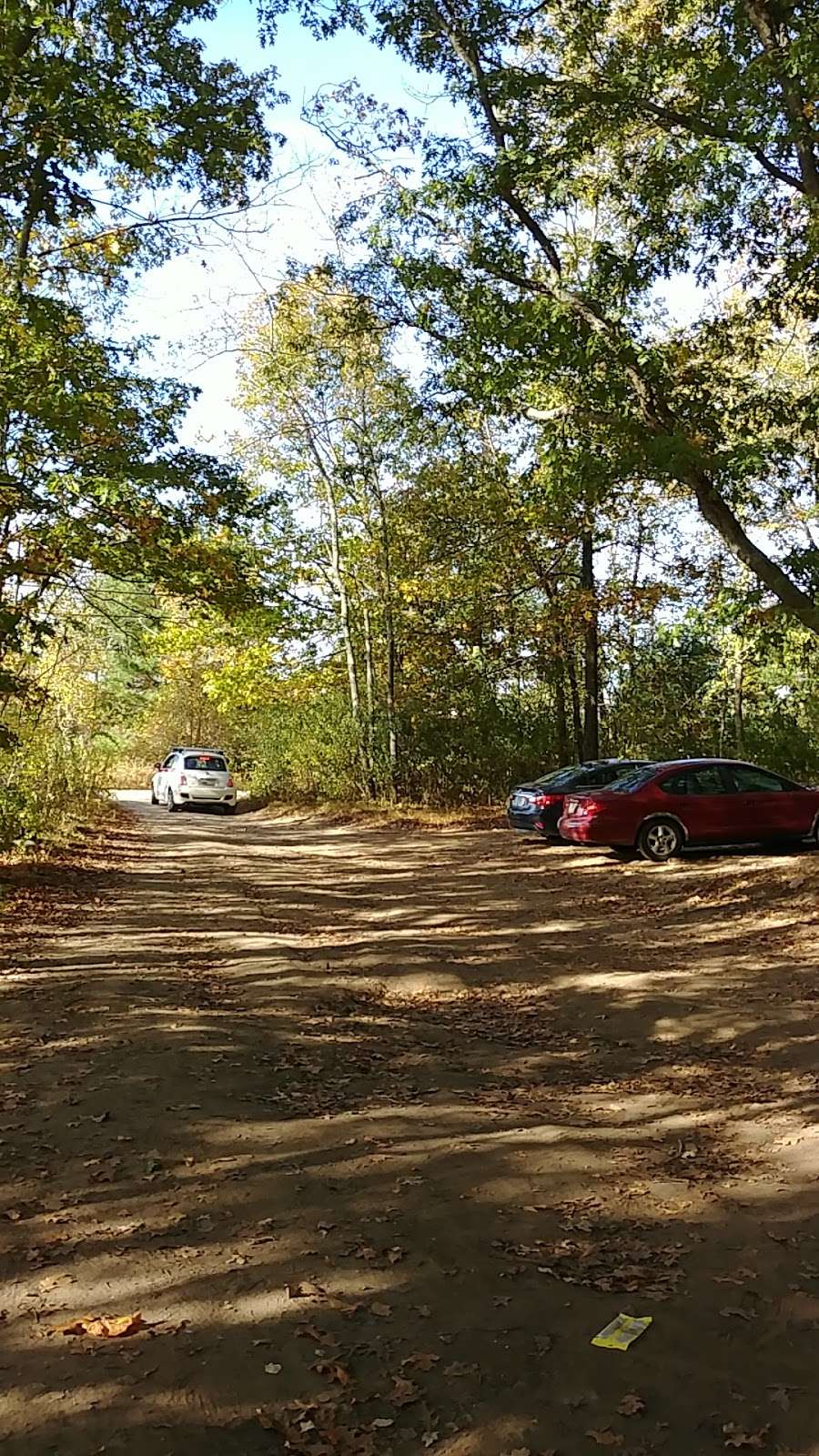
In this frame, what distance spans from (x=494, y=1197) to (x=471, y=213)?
476 inches

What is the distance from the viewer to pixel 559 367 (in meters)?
12.1

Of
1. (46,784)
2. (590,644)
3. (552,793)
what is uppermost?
(590,644)

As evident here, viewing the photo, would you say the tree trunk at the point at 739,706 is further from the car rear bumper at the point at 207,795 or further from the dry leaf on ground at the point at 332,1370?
the dry leaf on ground at the point at 332,1370

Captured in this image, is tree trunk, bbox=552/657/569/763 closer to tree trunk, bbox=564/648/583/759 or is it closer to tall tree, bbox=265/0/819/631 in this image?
tree trunk, bbox=564/648/583/759

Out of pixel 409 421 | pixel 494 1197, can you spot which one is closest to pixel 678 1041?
pixel 494 1197

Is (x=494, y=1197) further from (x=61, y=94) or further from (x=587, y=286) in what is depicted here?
(x=587, y=286)

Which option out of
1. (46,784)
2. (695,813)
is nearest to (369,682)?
(46,784)

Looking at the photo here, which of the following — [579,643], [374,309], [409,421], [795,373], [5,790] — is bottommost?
[5,790]

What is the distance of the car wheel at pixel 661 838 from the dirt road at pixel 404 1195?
17.3ft

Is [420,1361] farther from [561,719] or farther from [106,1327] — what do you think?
[561,719]

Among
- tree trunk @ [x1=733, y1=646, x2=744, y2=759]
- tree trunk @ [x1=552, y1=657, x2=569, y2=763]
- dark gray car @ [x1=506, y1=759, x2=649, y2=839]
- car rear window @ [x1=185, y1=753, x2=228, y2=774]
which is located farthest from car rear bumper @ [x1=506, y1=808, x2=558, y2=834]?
car rear window @ [x1=185, y1=753, x2=228, y2=774]

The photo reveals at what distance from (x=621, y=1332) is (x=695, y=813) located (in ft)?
40.6

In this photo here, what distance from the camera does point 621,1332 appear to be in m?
3.38

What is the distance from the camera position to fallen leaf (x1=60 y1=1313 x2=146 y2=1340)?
10.8ft
